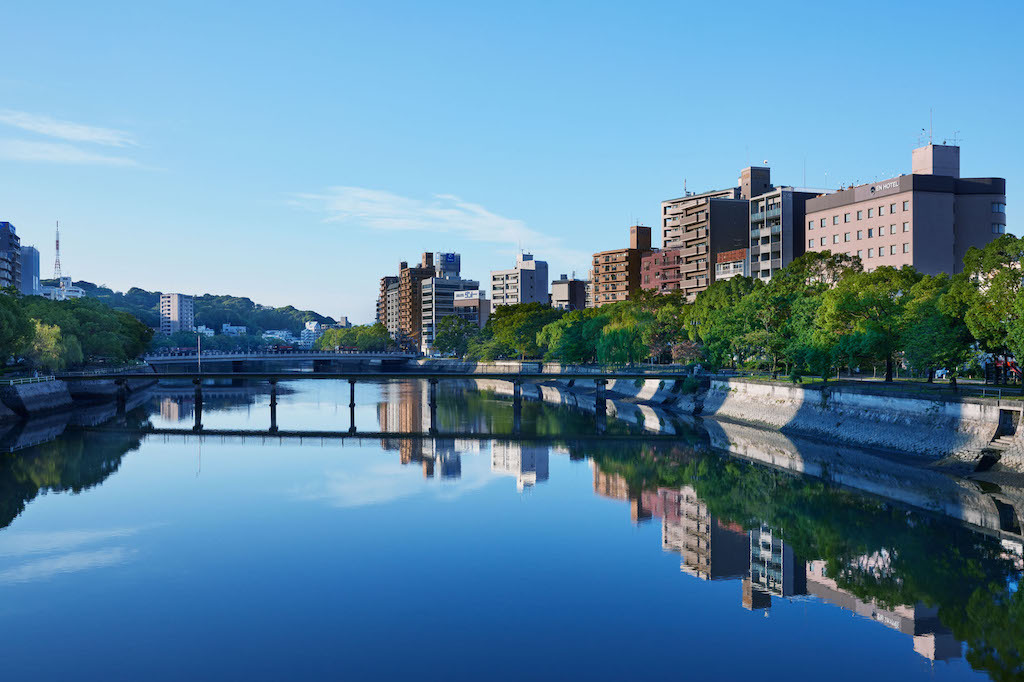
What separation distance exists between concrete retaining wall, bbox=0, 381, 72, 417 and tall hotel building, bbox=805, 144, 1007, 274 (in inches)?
3832

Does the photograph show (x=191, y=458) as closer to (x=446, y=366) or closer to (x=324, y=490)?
(x=324, y=490)

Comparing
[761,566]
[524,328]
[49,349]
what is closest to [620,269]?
[524,328]

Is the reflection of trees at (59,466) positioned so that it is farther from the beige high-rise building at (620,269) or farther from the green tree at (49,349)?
the beige high-rise building at (620,269)

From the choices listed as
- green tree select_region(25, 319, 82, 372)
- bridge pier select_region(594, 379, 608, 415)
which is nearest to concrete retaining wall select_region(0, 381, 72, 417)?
green tree select_region(25, 319, 82, 372)

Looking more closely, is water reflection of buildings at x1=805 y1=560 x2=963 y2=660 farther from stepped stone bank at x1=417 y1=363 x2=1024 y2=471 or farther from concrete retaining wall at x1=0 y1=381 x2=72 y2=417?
concrete retaining wall at x1=0 y1=381 x2=72 y2=417

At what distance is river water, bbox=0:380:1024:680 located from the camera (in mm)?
23000

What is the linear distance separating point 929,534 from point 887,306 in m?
30.7

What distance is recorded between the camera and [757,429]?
235 ft

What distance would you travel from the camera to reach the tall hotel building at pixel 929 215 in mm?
94562

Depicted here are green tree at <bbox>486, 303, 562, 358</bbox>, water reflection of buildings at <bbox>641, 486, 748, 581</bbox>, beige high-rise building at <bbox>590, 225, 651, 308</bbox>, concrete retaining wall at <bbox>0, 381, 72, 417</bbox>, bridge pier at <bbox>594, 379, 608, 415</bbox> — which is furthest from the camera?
beige high-rise building at <bbox>590, 225, 651, 308</bbox>

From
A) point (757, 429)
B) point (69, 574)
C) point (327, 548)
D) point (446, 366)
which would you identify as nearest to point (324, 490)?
point (327, 548)

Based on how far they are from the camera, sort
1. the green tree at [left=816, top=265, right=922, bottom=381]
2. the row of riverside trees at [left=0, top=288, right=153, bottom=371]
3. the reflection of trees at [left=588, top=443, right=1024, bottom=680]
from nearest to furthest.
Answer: the reflection of trees at [left=588, top=443, right=1024, bottom=680]
the green tree at [left=816, top=265, right=922, bottom=381]
the row of riverside trees at [left=0, top=288, right=153, bottom=371]

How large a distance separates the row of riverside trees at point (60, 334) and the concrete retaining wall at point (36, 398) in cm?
370

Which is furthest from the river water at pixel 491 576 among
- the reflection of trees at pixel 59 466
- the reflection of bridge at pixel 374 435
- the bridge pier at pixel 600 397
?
the bridge pier at pixel 600 397
